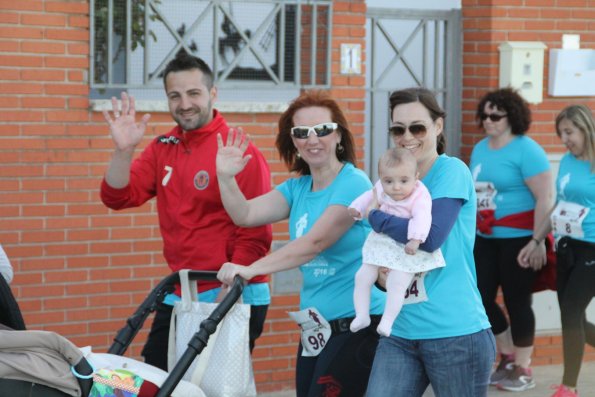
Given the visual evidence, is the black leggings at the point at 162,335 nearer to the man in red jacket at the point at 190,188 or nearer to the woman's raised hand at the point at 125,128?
the man in red jacket at the point at 190,188

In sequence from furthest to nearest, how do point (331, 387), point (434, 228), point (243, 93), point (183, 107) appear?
point (243, 93) < point (183, 107) < point (331, 387) < point (434, 228)

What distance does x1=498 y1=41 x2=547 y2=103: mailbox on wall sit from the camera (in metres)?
7.82

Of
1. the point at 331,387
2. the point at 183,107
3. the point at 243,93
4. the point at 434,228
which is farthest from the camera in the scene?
the point at 243,93

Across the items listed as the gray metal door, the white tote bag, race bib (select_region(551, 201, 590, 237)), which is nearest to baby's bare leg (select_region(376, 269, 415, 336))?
the white tote bag

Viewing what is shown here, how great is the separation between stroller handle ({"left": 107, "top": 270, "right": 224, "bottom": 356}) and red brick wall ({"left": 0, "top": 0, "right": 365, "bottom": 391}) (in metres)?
1.95

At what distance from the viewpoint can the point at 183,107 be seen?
532 cm

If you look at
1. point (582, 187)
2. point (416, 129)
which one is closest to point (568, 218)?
point (582, 187)

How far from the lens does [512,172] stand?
7312mm

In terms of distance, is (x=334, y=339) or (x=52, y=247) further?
(x=52, y=247)

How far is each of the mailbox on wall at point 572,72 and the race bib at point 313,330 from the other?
3964 millimetres

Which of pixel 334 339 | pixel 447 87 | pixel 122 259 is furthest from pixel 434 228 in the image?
pixel 447 87

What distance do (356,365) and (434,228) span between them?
0.77m

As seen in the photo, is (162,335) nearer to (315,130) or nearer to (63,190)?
(315,130)

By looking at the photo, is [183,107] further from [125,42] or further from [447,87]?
[447,87]
